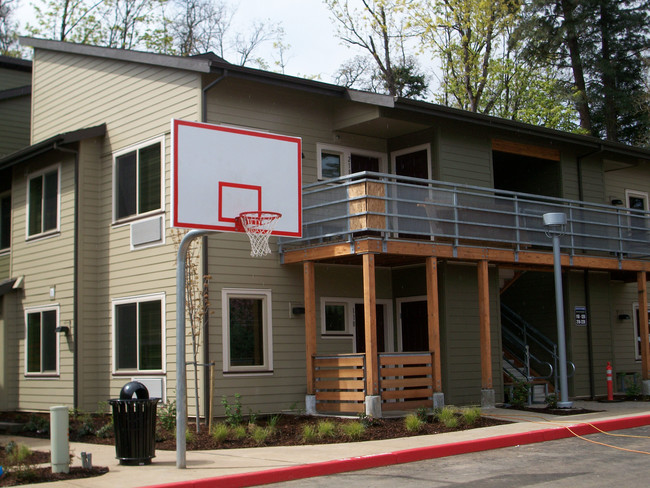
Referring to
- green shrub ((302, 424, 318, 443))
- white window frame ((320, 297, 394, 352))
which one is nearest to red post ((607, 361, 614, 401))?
white window frame ((320, 297, 394, 352))

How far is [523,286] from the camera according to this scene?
2092 centimetres

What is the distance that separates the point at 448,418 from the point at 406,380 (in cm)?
146

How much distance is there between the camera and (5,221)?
2111 cm

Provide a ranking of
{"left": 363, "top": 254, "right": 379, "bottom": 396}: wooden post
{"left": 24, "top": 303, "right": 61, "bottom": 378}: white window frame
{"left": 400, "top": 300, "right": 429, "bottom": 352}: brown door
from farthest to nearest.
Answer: {"left": 24, "top": 303, "right": 61, "bottom": 378}: white window frame, {"left": 400, "top": 300, "right": 429, "bottom": 352}: brown door, {"left": 363, "top": 254, "right": 379, "bottom": 396}: wooden post

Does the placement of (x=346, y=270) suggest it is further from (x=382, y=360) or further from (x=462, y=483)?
(x=462, y=483)

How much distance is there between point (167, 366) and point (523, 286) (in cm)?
991

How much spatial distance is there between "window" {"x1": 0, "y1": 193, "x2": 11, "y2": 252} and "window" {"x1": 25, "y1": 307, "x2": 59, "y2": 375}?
2586mm

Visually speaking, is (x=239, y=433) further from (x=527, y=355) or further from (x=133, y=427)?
(x=527, y=355)

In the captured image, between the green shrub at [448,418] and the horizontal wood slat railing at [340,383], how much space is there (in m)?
1.52

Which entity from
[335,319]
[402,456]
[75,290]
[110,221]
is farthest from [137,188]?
[402,456]

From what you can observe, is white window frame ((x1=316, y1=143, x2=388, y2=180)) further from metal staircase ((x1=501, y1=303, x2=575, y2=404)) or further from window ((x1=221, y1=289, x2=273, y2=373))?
metal staircase ((x1=501, y1=303, x2=575, y2=404))

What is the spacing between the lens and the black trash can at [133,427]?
10.4m

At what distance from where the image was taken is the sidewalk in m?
9.36

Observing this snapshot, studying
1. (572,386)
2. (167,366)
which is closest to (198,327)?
(167,366)
